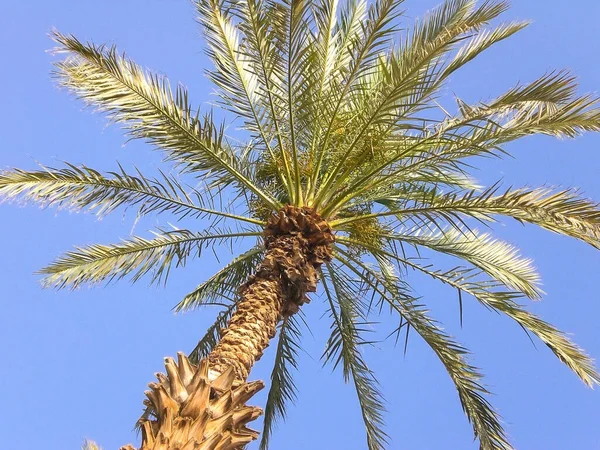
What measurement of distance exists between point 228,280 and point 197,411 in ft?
14.9

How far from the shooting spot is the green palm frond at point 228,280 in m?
8.98

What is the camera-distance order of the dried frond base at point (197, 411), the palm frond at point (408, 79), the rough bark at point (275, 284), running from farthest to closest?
the palm frond at point (408, 79) → the rough bark at point (275, 284) → the dried frond base at point (197, 411)

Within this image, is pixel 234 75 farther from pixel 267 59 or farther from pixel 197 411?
pixel 197 411

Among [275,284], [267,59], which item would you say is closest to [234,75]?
[267,59]

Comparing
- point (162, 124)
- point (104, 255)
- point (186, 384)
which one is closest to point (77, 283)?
point (104, 255)

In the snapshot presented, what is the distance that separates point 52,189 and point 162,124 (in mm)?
1473

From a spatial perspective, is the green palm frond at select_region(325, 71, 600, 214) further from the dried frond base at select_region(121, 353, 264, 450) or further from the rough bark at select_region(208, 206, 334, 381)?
the dried frond base at select_region(121, 353, 264, 450)

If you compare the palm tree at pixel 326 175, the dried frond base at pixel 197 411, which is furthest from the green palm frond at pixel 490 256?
the dried frond base at pixel 197 411

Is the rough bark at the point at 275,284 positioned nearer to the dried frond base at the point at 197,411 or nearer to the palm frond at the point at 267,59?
the dried frond base at the point at 197,411

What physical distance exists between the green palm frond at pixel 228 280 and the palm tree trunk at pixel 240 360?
1.67 metres

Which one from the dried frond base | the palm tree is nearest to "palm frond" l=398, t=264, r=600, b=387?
the palm tree

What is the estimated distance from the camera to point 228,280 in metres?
9.14

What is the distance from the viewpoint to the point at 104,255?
8555 mm

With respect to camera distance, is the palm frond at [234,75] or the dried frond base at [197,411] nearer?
the dried frond base at [197,411]
